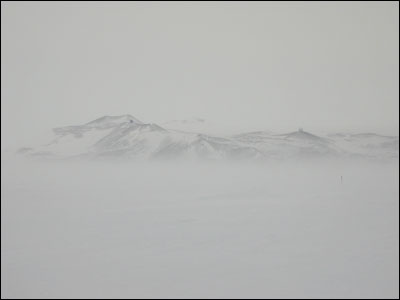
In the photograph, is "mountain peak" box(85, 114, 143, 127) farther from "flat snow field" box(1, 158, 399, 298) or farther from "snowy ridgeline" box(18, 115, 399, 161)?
"flat snow field" box(1, 158, 399, 298)

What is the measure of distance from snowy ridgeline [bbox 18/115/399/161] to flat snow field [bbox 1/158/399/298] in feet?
0.90

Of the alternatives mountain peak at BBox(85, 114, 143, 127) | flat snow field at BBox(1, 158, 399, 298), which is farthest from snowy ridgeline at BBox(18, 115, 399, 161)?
flat snow field at BBox(1, 158, 399, 298)

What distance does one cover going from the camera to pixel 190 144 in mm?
7551

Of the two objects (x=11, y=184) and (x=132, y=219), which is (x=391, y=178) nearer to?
(x=132, y=219)

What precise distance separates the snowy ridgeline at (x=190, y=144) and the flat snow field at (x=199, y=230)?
27 centimetres

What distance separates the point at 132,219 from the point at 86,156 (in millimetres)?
1902

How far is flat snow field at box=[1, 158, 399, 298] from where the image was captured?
5.80 meters

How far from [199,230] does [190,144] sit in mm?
2032

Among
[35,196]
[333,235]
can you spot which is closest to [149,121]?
[35,196]

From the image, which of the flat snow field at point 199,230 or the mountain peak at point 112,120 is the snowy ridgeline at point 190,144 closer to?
the mountain peak at point 112,120

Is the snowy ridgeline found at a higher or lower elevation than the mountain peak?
lower

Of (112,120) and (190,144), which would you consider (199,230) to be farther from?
(112,120)

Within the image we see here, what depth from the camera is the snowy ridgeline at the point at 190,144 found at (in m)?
7.45

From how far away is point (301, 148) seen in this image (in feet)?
25.6
